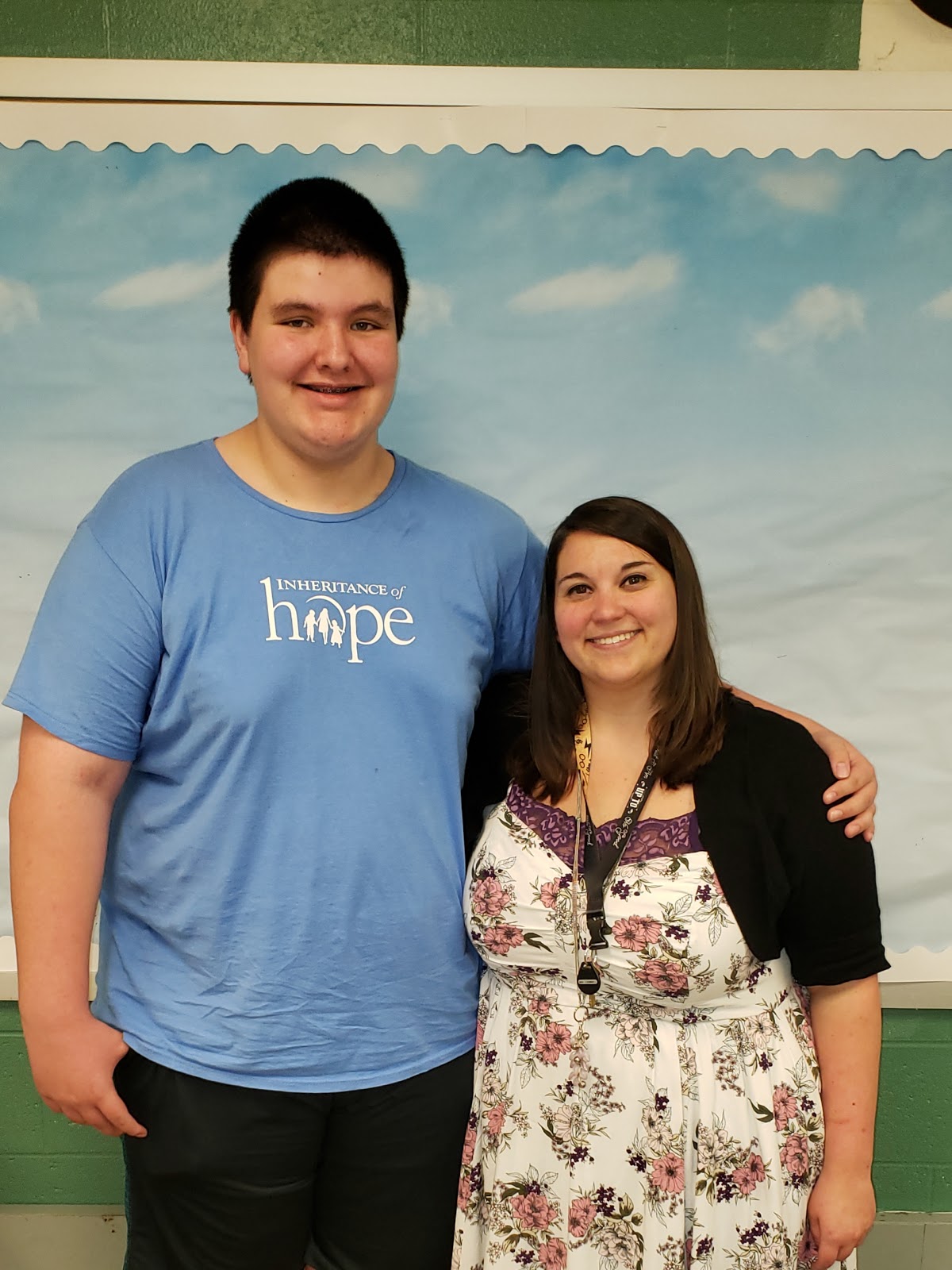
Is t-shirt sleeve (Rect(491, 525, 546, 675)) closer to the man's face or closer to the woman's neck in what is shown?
the woman's neck

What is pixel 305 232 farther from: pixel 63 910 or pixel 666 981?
pixel 666 981

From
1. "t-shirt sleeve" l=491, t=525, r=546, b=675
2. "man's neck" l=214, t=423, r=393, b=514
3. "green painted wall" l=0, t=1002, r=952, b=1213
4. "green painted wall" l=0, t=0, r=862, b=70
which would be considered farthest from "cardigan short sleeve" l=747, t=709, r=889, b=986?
"green painted wall" l=0, t=0, r=862, b=70


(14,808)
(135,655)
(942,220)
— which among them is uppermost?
(942,220)

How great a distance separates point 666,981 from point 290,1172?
556 millimetres

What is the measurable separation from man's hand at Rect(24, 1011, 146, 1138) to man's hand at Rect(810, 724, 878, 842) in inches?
37.6

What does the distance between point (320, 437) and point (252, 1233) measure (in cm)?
103

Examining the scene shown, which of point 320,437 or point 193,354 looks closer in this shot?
point 320,437

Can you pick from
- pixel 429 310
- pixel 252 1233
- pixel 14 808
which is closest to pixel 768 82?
pixel 429 310

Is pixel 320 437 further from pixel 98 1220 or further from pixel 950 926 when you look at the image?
pixel 98 1220

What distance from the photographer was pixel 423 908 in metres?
1.29

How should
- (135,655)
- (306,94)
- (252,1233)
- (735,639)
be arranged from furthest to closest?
1. (735,639)
2. (306,94)
3. (252,1233)
4. (135,655)

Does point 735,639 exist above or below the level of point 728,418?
below

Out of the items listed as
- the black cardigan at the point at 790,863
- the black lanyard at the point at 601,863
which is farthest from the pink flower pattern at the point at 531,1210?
the black cardigan at the point at 790,863

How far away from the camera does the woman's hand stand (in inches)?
49.4
